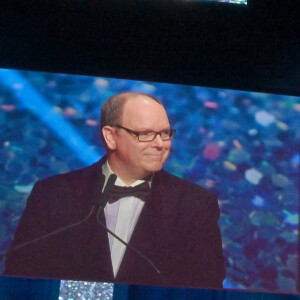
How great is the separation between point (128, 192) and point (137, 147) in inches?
10.7

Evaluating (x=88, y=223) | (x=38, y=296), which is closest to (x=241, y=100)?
(x=88, y=223)

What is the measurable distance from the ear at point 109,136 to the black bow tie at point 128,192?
0.80 ft

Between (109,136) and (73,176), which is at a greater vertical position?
(109,136)

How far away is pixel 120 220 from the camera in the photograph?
9.91 ft

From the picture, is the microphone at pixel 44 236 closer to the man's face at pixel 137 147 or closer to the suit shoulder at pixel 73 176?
the suit shoulder at pixel 73 176

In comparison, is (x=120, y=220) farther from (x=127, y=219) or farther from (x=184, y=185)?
(x=184, y=185)

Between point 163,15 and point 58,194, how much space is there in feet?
4.55

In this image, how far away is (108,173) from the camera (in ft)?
10.2

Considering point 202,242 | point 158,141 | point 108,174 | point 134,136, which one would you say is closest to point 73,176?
point 108,174

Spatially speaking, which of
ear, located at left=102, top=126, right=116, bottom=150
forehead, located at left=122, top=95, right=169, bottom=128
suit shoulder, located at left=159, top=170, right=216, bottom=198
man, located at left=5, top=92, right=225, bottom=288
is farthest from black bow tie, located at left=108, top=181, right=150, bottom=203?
forehead, located at left=122, top=95, right=169, bottom=128

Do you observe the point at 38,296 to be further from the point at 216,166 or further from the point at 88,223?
the point at 216,166

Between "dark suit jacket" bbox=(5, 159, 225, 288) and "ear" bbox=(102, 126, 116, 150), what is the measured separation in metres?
0.11

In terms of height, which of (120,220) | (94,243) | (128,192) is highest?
(128,192)

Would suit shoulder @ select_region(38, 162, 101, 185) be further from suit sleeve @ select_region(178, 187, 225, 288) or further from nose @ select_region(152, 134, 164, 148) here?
suit sleeve @ select_region(178, 187, 225, 288)
